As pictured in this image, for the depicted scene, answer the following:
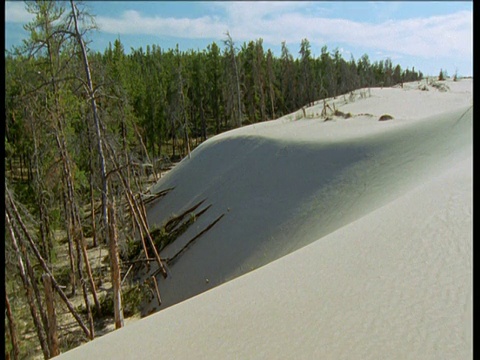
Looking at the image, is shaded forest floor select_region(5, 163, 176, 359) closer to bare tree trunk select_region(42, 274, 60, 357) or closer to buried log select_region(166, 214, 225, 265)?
bare tree trunk select_region(42, 274, 60, 357)

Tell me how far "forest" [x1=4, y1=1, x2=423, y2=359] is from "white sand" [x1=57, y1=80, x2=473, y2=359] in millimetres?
2546

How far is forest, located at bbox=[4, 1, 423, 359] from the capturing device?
7195mm

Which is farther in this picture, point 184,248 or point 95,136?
point 184,248

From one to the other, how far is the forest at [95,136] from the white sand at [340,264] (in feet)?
8.35

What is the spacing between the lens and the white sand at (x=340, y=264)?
3.85 meters

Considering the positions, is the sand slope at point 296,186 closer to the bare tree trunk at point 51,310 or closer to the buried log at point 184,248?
the buried log at point 184,248

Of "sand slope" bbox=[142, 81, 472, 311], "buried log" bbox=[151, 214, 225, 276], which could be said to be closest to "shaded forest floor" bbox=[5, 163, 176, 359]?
"sand slope" bbox=[142, 81, 472, 311]

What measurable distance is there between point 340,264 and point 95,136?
16.3 feet

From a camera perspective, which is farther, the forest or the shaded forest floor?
the shaded forest floor

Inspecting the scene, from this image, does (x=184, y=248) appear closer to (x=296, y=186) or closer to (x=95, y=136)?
(x=296, y=186)

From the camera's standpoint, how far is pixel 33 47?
646 centimetres

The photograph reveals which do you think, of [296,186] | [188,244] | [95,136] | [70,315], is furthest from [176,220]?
[95,136]

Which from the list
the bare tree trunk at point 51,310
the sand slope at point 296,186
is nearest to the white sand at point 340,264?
the sand slope at point 296,186

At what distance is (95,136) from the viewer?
7.18 meters
